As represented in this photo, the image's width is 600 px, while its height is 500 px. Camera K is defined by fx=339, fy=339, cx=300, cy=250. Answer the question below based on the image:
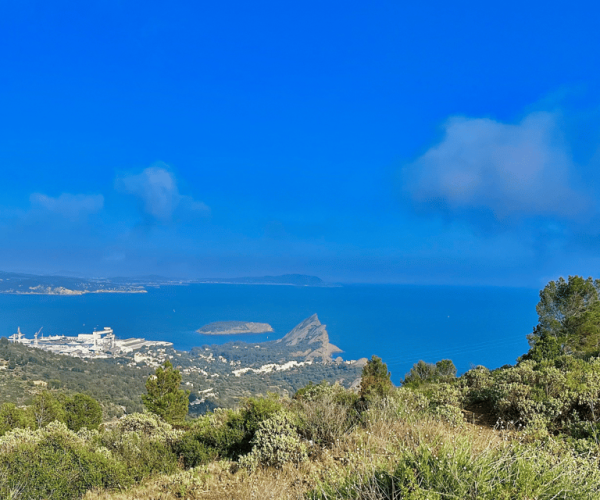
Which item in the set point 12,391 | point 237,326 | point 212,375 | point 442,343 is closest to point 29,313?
point 237,326

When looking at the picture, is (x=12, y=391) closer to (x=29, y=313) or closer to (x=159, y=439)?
(x=159, y=439)

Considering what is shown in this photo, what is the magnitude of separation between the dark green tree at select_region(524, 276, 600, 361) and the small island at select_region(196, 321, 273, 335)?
306ft

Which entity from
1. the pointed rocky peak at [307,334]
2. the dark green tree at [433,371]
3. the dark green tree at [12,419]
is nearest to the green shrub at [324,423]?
the dark green tree at [12,419]

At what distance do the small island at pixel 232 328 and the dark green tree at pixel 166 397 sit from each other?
285 ft

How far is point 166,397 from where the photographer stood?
48.5 ft

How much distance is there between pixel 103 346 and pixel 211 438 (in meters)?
69.3

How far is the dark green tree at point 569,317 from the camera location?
1383 centimetres

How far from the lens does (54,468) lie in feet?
14.9

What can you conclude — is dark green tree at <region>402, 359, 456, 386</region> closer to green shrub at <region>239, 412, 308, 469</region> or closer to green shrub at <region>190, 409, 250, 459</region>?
green shrub at <region>190, 409, 250, 459</region>

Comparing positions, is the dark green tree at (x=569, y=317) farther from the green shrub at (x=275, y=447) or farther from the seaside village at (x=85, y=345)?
the seaside village at (x=85, y=345)

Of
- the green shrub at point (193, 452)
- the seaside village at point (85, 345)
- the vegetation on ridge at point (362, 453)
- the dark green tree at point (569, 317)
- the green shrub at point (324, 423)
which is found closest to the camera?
the vegetation on ridge at point (362, 453)

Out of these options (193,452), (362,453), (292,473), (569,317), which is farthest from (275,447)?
(569,317)

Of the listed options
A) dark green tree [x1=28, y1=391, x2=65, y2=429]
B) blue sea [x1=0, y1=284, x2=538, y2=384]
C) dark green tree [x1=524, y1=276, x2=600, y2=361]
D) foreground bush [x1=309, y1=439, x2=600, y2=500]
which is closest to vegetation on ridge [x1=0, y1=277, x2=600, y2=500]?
foreground bush [x1=309, y1=439, x2=600, y2=500]

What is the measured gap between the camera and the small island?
101 meters
